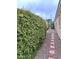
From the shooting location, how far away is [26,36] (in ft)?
18.1
